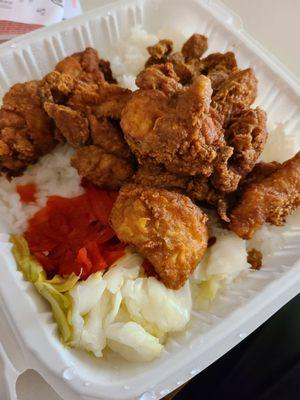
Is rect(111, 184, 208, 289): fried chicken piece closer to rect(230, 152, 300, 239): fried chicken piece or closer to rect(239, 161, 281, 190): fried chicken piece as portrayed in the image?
rect(230, 152, 300, 239): fried chicken piece

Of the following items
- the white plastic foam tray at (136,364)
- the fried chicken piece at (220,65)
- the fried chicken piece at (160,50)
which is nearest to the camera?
the white plastic foam tray at (136,364)

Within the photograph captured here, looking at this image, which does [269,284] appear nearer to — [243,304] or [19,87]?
[243,304]

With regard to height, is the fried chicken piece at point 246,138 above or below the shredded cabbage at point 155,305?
above

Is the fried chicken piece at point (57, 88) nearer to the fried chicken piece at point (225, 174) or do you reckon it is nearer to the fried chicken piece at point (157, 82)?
the fried chicken piece at point (157, 82)

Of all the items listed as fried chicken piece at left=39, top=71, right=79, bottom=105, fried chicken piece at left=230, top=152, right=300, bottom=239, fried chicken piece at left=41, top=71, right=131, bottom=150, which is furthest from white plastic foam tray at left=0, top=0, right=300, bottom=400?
fried chicken piece at left=39, top=71, right=79, bottom=105

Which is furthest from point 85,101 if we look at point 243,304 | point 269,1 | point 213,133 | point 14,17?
point 269,1

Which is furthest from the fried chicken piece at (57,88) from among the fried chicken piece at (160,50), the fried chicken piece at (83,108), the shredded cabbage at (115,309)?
the shredded cabbage at (115,309)

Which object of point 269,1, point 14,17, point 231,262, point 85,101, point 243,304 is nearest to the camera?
point 243,304
